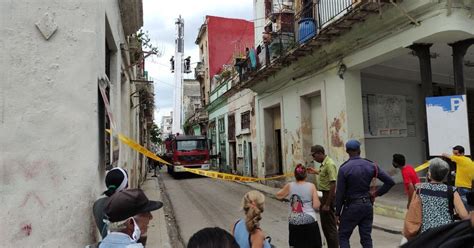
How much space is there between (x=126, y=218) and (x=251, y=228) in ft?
4.19

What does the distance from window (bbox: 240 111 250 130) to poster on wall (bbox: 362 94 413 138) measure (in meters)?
9.34

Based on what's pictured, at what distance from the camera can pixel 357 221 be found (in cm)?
511

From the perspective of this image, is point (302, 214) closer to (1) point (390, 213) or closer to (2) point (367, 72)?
(1) point (390, 213)

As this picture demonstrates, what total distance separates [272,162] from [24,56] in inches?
602

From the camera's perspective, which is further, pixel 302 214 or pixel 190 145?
pixel 190 145

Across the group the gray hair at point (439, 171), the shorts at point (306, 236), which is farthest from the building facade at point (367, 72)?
the shorts at point (306, 236)

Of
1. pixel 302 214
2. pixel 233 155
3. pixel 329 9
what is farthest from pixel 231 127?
pixel 302 214

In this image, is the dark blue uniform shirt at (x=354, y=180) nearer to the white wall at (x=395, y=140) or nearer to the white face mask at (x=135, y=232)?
the white face mask at (x=135, y=232)

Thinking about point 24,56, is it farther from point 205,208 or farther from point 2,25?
point 205,208

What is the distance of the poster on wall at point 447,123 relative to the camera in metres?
7.84

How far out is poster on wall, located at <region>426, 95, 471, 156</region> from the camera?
7836 millimetres

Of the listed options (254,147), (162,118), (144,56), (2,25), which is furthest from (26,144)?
(162,118)

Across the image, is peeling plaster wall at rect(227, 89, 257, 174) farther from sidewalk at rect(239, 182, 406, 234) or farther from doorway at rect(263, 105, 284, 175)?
sidewalk at rect(239, 182, 406, 234)

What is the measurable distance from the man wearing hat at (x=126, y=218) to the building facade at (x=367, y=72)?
26.1ft
